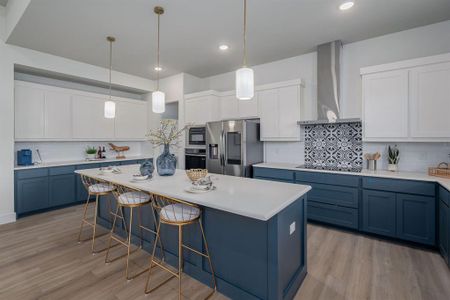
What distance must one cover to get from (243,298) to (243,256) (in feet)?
1.11

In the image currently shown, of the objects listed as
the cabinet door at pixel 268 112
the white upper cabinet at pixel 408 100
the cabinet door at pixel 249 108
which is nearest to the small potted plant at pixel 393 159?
the white upper cabinet at pixel 408 100

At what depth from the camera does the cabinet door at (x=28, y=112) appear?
376 centimetres

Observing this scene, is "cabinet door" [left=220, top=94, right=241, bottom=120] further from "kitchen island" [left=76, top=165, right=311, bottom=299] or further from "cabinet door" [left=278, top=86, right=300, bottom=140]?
"kitchen island" [left=76, top=165, right=311, bottom=299]

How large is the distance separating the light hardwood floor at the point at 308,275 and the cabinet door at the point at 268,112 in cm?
185

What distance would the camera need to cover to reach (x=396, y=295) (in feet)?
6.18

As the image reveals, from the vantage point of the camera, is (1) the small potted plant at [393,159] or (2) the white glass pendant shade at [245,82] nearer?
(2) the white glass pendant shade at [245,82]

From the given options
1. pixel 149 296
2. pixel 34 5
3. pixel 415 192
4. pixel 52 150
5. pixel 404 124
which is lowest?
pixel 149 296

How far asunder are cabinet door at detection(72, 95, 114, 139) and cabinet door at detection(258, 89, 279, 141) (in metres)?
3.48

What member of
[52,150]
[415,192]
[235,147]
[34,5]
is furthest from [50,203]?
[415,192]

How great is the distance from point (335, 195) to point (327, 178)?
0.26 m

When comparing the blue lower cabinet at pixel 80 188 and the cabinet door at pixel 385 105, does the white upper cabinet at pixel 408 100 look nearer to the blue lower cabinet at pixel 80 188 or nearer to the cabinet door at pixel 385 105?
the cabinet door at pixel 385 105

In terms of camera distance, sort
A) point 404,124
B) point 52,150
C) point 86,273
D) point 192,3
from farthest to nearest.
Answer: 1. point 52,150
2. point 404,124
3. point 192,3
4. point 86,273

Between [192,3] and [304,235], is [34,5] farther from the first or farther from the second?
[304,235]

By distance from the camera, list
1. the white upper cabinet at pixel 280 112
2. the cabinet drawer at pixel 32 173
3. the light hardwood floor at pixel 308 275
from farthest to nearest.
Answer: the white upper cabinet at pixel 280 112 < the cabinet drawer at pixel 32 173 < the light hardwood floor at pixel 308 275
